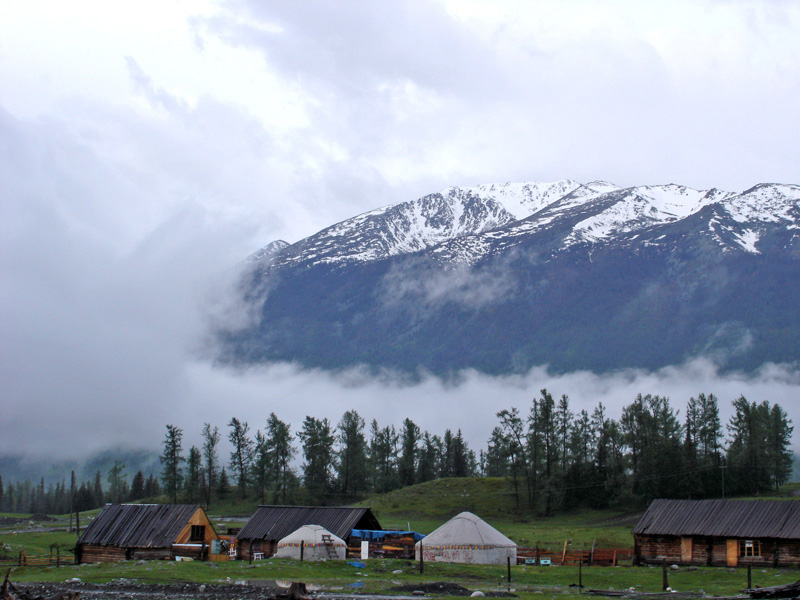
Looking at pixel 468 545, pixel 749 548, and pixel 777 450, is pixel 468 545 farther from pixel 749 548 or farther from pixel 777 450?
pixel 777 450

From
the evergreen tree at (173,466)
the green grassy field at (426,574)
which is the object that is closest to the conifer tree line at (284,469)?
the evergreen tree at (173,466)

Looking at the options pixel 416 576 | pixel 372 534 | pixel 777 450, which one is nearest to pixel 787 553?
pixel 416 576

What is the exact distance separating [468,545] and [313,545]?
44.7 feet

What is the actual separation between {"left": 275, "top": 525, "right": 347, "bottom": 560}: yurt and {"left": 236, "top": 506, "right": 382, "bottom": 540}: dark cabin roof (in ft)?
10.9

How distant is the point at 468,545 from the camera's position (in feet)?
227

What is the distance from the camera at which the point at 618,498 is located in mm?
122375

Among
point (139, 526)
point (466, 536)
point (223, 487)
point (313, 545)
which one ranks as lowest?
point (223, 487)

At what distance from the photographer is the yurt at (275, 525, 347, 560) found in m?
67.3

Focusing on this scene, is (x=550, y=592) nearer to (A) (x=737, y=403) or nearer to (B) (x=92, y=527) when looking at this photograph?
(B) (x=92, y=527)

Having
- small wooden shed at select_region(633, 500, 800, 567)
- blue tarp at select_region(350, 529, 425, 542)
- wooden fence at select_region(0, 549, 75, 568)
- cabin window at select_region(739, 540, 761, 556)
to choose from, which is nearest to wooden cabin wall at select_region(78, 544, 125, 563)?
wooden fence at select_region(0, 549, 75, 568)

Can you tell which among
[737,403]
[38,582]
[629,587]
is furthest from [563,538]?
[737,403]

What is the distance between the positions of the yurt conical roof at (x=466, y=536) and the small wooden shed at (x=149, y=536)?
1956 centimetres

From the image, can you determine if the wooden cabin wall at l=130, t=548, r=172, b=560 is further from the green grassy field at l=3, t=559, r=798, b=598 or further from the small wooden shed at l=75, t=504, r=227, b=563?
the green grassy field at l=3, t=559, r=798, b=598

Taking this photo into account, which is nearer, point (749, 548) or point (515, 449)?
point (749, 548)
